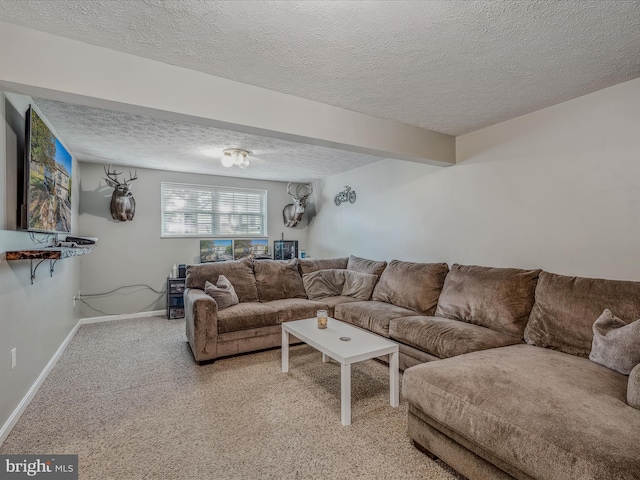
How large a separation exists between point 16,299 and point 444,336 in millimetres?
3193

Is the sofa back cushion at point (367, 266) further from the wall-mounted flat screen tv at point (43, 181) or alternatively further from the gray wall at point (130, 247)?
the wall-mounted flat screen tv at point (43, 181)

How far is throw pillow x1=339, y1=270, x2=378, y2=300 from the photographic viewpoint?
4.02 meters

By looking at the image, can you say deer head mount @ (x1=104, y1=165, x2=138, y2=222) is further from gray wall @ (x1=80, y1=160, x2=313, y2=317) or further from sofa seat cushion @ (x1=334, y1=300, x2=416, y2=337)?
sofa seat cushion @ (x1=334, y1=300, x2=416, y2=337)

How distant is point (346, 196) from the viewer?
5410 mm

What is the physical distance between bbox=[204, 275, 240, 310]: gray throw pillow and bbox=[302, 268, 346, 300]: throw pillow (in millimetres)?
1027

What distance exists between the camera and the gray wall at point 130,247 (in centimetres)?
470

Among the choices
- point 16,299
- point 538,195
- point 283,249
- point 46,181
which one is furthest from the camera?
point 283,249

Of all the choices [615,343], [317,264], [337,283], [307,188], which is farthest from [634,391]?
[307,188]

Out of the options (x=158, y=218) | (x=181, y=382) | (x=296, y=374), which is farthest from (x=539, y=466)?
(x=158, y=218)

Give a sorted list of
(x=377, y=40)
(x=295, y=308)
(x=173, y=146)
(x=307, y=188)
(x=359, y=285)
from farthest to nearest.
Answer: (x=307, y=188) < (x=359, y=285) < (x=173, y=146) < (x=295, y=308) < (x=377, y=40)

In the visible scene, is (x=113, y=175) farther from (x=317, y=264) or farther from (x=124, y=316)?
(x=317, y=264)

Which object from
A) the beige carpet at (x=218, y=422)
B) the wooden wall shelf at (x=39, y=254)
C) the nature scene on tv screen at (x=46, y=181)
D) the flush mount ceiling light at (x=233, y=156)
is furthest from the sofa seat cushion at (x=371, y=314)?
the nature scene on tv screen at (x=46, y=181)

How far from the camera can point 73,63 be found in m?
1.81

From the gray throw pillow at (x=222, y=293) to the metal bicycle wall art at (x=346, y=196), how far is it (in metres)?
2.58
